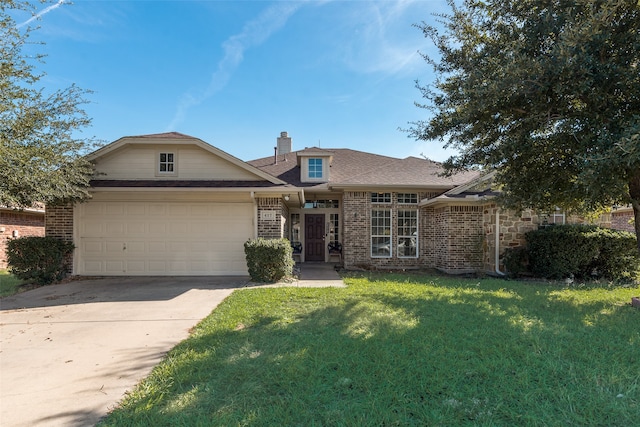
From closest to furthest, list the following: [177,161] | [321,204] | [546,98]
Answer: [546,98] < [177,161] < [321,204]

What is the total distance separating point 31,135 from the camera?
A: 7.43 meters

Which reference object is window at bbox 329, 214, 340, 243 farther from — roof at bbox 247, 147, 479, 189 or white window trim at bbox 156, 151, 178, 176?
white window trim at bbox 156, 151, 178, 176

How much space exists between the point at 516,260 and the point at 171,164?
455 inches

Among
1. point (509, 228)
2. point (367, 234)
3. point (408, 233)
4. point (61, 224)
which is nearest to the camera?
point (61, 224)

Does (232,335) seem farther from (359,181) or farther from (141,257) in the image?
(359,181)

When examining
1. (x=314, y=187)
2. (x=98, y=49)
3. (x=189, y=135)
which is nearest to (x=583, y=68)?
(x=314, y=187)

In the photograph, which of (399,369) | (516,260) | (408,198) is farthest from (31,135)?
(516,260)

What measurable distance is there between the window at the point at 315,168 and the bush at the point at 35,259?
9.09 metres

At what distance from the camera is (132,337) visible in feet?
15.6

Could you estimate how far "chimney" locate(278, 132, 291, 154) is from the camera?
18469mm

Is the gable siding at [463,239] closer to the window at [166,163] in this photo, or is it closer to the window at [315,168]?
the window at [315,168]

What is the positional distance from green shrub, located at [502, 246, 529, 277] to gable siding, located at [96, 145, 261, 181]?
842 centimetres

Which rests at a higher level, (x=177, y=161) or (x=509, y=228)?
(x=177, y=161)

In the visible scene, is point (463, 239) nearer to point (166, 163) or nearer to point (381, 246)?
point (381, 246)
